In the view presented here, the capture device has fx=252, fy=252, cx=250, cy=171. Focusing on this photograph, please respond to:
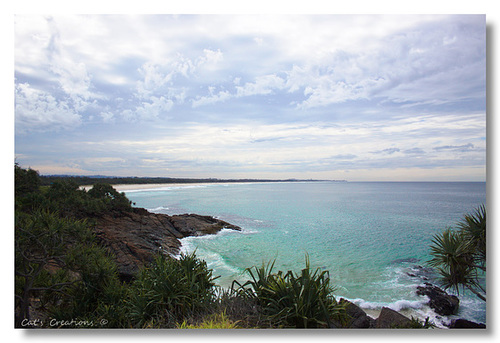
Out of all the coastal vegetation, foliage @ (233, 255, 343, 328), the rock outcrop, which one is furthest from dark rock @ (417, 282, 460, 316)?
the rock outcrop

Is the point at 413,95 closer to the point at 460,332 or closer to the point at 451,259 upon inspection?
the point at 451,259

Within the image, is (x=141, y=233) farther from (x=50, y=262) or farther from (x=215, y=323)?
(x=215, y=323)

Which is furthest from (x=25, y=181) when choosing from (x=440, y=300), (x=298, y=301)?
(x=440, y=300)

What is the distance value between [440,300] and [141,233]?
11623 millimetres

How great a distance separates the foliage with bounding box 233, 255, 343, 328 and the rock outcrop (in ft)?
17.5

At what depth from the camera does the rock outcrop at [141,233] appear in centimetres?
870

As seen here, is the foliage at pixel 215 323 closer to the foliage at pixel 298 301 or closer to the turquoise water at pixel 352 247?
the foliage at pixel 298 301

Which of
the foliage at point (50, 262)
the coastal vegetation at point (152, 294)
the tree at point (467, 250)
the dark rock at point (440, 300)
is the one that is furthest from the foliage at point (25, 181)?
the dark rock at point (440, 300)

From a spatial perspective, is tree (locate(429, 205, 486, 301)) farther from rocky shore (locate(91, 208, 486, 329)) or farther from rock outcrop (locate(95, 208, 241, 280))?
rock outcrop (locate(95, 208, 241, 280))

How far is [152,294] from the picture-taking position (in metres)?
3.53

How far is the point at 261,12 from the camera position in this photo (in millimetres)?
4309

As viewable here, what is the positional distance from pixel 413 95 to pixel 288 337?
5024mm

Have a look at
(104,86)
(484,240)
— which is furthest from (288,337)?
(104,86)

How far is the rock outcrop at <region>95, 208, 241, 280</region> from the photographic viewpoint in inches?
343
